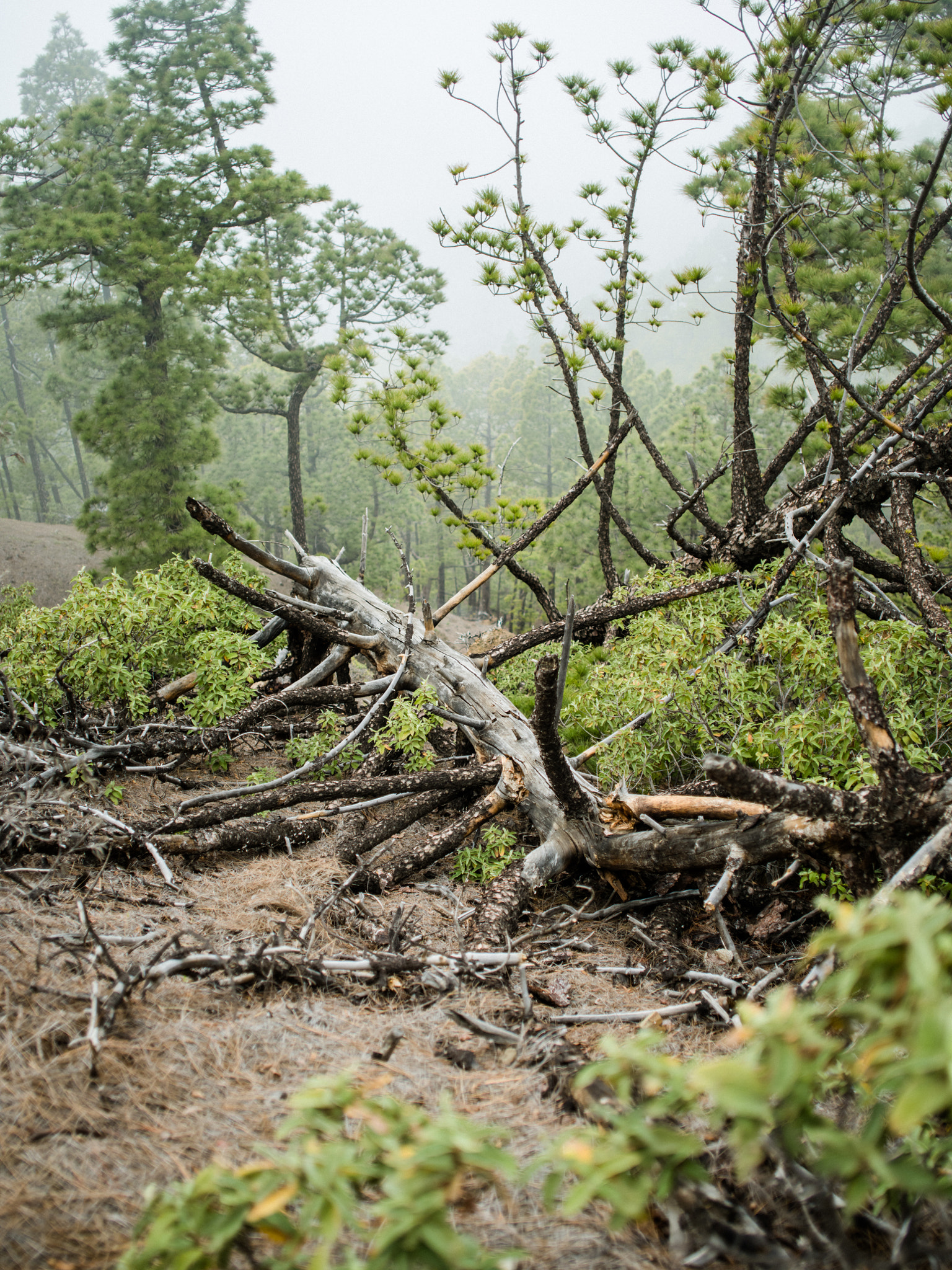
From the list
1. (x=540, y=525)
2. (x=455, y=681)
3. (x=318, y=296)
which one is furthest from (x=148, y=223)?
(x=455, y=681)

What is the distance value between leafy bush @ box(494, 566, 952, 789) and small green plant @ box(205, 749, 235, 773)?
2.44 meters

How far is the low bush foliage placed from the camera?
101 cm

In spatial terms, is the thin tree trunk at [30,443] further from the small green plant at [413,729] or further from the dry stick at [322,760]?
the small green plant at [413,729]

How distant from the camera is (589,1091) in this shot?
1899 millimetres

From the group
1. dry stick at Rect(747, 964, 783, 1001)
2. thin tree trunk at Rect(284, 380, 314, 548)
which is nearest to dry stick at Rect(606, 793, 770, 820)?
dry stick at Rect(747, 964, 783, 1001)

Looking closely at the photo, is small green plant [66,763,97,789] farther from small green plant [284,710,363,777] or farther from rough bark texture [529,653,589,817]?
rough bark texture [529,653,589,817]

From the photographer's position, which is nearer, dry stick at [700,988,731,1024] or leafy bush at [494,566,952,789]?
dry stick at [700,988,731,1024]

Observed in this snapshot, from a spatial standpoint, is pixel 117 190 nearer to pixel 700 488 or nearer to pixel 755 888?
pixel 700 488

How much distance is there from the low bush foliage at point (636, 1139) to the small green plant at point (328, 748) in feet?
11.2

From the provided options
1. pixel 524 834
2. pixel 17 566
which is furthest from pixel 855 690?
pixel 17 566

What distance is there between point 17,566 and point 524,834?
67.9 feet

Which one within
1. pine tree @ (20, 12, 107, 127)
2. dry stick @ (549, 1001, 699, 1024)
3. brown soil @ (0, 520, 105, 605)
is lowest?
dry stick @ (549, 1001, 699, 1024)

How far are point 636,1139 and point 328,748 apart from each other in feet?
12.3

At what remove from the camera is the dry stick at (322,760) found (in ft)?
12.8
